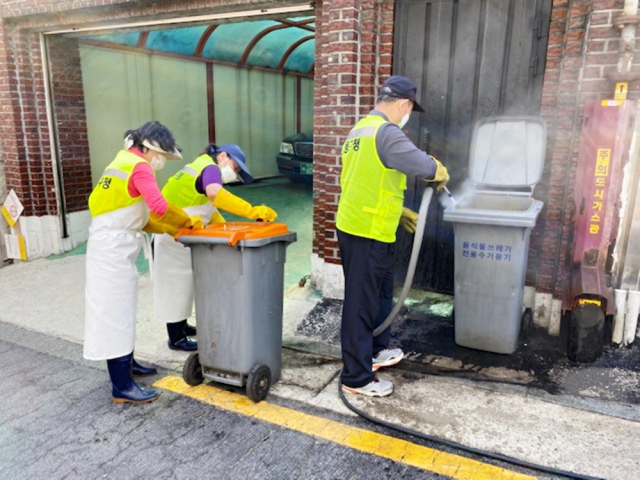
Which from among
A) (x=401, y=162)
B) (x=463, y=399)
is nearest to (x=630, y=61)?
(x=401, y=162)

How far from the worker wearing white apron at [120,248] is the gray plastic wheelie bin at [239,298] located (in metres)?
0.37

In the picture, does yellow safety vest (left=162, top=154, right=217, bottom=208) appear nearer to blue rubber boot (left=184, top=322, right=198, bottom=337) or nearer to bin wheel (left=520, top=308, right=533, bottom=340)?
blue rubber boot (left=184, top=322, right=198, bottom=337)

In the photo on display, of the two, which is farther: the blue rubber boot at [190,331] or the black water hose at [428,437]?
the blue rubber boot at [190,331]

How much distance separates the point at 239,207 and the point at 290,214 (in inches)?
203

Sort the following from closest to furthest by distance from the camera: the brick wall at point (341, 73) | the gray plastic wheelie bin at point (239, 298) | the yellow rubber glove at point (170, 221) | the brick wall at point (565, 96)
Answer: the gray plastic wheelie bin at point (239, 298) < the yellow rubber glove at point (170, 221) < the brick wall at point (565, 96) < the brick wall at point (341, 73)

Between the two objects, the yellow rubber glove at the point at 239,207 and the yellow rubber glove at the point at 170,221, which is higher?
the yellow rubber glove at the point at 239,207

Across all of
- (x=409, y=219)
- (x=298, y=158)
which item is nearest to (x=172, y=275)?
(x=409, y=219)

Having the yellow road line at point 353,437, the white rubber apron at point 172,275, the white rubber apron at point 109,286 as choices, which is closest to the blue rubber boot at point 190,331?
the white rubber apron at point 172,275

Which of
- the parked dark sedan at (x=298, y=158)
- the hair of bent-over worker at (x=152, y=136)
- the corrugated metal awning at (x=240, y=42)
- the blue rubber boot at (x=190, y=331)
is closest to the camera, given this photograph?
the hair of bent-over worker at (x=152, y=136)

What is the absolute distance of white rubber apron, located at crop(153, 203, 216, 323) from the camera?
4023mm

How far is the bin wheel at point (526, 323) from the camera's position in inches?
167

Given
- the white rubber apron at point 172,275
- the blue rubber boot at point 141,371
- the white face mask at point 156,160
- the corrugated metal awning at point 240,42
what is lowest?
the blue rubber boot at point 141,371

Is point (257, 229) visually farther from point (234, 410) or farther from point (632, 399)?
point (632, 399)

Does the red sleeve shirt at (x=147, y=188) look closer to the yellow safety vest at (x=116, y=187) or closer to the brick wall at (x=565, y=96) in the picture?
the yellow safety vest at (x=116, y=187)
